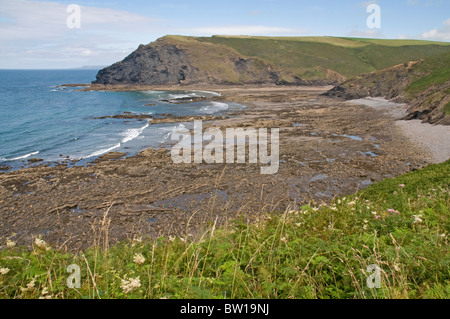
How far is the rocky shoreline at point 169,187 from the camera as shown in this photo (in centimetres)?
1727

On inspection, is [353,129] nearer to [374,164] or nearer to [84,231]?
[374,164]

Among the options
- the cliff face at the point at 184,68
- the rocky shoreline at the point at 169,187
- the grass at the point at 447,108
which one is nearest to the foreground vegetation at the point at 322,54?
the cliff face at the point at 184,68

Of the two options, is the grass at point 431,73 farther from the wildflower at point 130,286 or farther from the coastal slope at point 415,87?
the wildflower at point 130,286

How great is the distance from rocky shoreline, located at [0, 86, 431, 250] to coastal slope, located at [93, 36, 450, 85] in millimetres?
95001

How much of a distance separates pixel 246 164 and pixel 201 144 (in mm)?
9265

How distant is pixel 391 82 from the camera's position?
7531cm

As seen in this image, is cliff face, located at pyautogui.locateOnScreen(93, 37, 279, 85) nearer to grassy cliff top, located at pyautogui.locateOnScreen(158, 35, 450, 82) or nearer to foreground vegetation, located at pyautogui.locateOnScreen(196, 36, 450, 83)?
grassy cliff top, located at pyautogui.locateOnScreen(158, 35, 450, 82)

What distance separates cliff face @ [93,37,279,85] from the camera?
12562 centimetres

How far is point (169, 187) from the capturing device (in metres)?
22.8

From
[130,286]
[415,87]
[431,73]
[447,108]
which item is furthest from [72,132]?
[431,73]

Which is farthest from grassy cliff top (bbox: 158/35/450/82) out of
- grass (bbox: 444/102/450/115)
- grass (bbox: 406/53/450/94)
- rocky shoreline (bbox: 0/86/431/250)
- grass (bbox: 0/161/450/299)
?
grass (bbox: 0/161/450/299)

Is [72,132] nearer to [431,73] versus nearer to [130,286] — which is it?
[130,286]

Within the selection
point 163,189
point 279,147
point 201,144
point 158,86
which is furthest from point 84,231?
point 158,86
